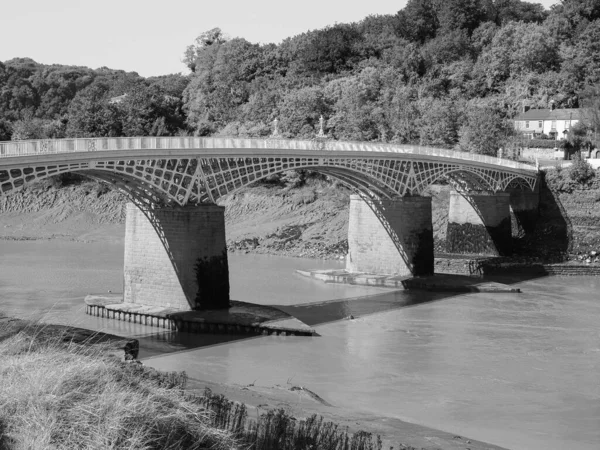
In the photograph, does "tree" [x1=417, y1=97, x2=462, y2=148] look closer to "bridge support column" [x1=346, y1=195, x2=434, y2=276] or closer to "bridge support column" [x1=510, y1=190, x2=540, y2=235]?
"bridge support column" [x1=510, y1=190, x2=540, y2=235]

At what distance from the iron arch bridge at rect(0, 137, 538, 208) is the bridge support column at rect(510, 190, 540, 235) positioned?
900 centimetres

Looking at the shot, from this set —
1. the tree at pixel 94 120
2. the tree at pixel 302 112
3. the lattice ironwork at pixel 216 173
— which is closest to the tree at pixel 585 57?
the tree at pixel 302 112

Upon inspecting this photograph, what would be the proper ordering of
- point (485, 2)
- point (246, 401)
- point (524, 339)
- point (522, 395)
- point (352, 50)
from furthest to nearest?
point (485, 2), point (352, 50), point (524, 339), point (522, 395), point (246, 401)

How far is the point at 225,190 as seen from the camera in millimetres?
45219

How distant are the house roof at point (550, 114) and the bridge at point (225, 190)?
83.6 feet

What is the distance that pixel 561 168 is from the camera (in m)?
77.9

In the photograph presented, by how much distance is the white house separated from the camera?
93.9 m

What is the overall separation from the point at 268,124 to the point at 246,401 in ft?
253

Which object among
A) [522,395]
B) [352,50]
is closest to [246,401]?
[522,395]

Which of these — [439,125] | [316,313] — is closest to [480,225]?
[439,125]

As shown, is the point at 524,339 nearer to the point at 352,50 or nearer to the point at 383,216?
the point at 383,216

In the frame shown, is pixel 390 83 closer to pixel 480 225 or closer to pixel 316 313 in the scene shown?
pixel 480 225

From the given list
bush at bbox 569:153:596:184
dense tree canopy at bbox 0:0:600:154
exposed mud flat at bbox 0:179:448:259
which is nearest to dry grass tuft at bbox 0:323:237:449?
exposed mud flat at bbox 0:179:448:259

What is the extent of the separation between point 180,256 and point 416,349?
11498 millimetres
